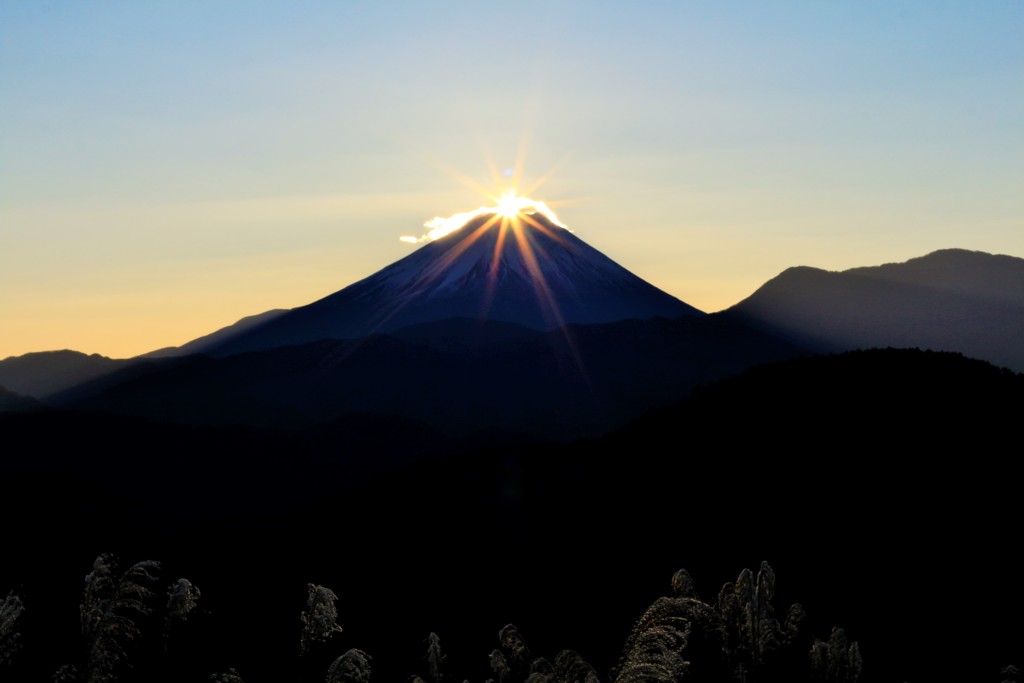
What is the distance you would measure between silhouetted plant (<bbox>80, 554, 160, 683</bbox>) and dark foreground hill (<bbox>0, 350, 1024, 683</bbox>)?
1769cm

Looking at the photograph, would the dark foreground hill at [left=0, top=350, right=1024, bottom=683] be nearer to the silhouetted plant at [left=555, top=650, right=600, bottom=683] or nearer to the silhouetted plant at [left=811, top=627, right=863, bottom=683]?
the silhouetted plant at [left=811, top=627, right=863, bottom=683]

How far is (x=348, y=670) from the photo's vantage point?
42.7 feet

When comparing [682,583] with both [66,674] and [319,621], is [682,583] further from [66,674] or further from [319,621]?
[66,674]

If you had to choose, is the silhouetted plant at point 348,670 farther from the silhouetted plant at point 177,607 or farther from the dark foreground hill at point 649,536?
the dark foreground hill at point 649,536

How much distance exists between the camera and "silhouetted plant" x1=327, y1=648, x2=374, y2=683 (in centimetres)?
1291

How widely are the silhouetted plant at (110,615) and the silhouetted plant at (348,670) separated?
7.04 ft

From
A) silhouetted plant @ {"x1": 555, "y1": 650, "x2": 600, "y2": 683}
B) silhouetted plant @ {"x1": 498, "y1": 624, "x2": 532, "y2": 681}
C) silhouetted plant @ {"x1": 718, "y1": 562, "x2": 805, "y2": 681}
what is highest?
silhouetted plant @ {"x1": 718, "y1": 562, "x2": 805, "y2": 681}

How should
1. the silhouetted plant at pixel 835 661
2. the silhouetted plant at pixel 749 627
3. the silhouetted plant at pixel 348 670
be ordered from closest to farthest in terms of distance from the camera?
1. the silhouetted plant at pixel 348 670
2. the silhouetted plant at pixel 749 627
3. the silhouetted plant at pixel 835 661

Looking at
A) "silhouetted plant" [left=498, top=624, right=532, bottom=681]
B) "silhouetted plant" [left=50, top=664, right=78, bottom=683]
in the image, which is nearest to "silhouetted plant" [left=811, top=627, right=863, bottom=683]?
"silhouetted plant" [left=498, top=624, right=532, bottom=681]

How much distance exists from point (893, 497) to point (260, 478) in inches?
4489

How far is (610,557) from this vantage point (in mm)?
65625

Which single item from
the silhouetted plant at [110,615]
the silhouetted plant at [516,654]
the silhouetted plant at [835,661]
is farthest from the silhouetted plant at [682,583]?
the silhouetted plant at [110,615]

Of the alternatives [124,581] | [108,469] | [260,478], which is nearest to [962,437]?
[124,581]

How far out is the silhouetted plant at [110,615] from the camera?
11.3 meters
